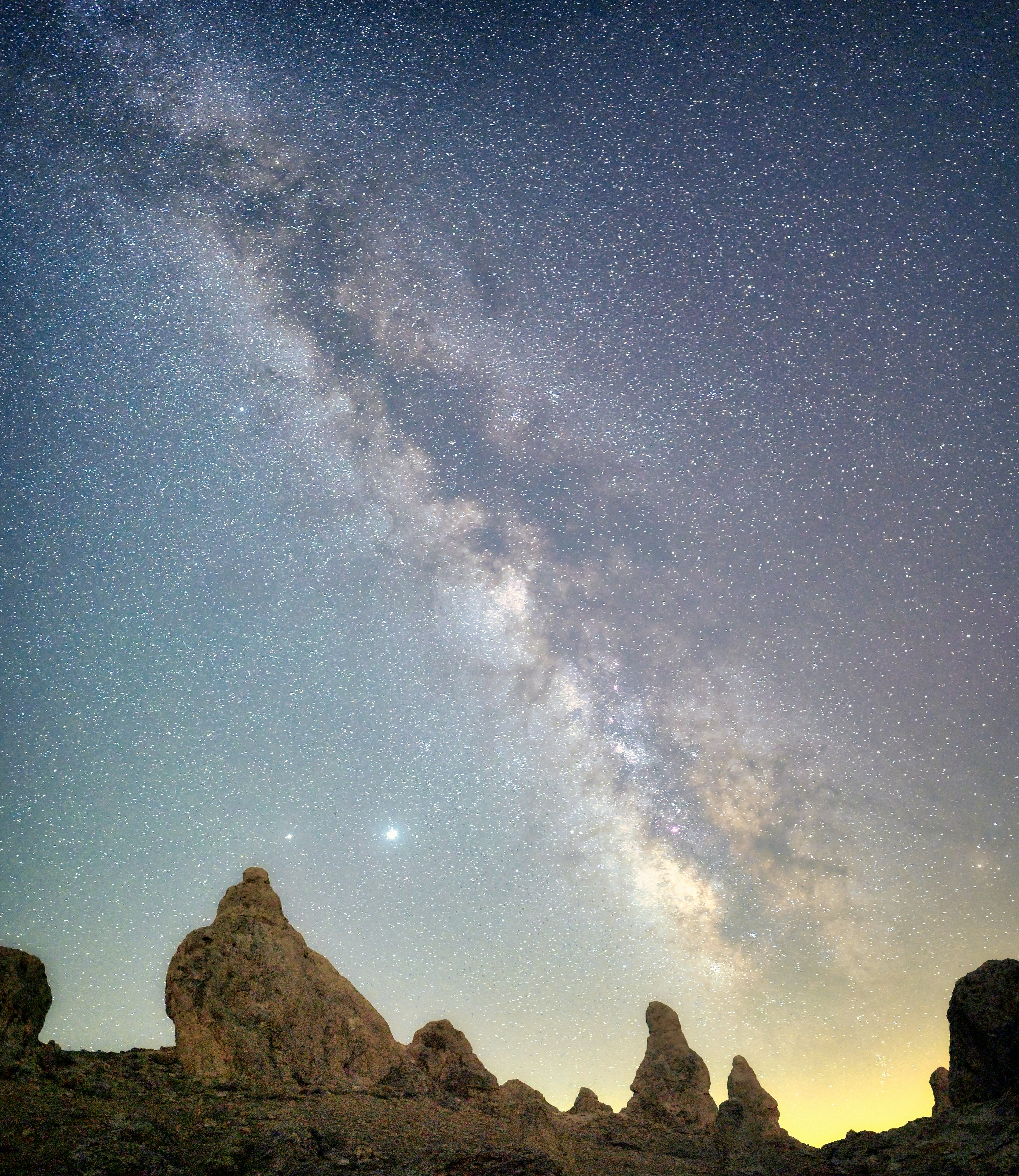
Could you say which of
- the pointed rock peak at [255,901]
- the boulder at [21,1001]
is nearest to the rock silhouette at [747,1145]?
the pointed rock peak at [255,901]

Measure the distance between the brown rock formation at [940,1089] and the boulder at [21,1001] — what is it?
52182 mm

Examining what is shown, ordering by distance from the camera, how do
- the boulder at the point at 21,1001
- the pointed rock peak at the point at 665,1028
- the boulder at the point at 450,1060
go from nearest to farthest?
1. the boulder at the point at 21,1001
2. the boulder at the point at 450,1060
3. the pointed rock peak at the point at 665,1028

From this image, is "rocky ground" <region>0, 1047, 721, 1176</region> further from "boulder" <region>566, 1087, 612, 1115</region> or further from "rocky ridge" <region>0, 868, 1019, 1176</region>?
"boulder" <region>566, 1087, 612, 1115</region>

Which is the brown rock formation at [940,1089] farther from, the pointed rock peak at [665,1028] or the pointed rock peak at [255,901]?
the pointed rock peak at [255,901]

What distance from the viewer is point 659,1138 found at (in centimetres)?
4056

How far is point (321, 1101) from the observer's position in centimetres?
2712

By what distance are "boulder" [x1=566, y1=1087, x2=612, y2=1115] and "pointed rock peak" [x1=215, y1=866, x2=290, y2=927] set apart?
93.6ft

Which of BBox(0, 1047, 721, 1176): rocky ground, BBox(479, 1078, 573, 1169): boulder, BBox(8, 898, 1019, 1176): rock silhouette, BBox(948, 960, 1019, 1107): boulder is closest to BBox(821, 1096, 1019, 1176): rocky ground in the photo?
BBox(8, 898, 1019, 1176): rock silhouette

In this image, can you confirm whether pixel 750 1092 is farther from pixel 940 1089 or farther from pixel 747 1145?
pixel 747 1145

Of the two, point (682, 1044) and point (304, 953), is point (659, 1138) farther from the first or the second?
point (304, 953)

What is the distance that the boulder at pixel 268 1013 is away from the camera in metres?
29.8

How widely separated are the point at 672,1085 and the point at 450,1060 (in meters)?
20.1

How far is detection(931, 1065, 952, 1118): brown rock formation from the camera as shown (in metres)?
44.6

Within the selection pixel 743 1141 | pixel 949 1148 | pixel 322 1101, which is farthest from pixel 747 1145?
pixel 322 1101
